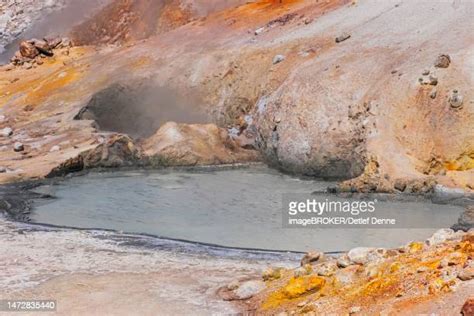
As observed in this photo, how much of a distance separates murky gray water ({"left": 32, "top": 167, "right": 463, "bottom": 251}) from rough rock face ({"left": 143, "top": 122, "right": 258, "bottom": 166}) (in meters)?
0.55

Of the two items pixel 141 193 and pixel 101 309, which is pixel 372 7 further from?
pixel 101 309

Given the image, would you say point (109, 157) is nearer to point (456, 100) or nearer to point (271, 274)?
point (456, 100)

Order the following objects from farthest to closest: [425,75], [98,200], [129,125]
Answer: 1. [129,125]
2. [425,75]
3. [98,200]

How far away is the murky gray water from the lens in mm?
12086

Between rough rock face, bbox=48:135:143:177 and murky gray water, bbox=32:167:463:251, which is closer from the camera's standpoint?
murky gray water, bbox=32:167:463:251

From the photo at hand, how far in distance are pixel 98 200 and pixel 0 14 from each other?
21.5m

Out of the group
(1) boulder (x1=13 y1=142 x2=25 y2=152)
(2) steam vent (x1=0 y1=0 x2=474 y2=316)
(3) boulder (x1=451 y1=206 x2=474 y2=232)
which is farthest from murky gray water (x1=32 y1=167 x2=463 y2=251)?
(1) boulder (x1=13 y1=142 x2=25 y2=152)

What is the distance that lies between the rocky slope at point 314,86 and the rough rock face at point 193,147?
685mm

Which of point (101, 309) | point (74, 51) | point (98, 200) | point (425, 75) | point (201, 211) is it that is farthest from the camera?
point (74, 51)

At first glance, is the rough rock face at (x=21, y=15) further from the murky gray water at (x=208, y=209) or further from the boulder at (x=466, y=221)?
the boulder at (x=466, y=221)

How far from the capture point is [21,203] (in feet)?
48.2

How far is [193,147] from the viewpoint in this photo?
19203 mm

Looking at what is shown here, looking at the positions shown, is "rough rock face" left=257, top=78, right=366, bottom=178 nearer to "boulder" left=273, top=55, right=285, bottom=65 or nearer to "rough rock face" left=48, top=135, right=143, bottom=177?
"boulder" left=273, top=55, right=285, bottom=65

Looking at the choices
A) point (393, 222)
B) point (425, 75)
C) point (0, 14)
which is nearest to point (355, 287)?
point (393, 222)
